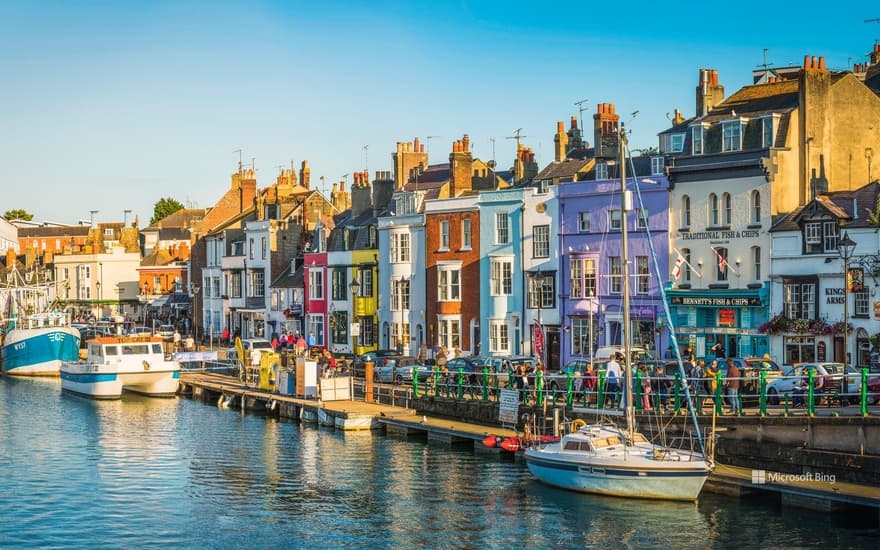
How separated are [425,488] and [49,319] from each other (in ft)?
185

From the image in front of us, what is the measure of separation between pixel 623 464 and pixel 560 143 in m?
37.6

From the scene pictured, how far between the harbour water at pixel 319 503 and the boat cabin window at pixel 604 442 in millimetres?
1706

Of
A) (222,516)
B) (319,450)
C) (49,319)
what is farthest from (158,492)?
(49,319)

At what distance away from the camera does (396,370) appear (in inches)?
2335

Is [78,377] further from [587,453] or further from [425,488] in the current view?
[587,453]

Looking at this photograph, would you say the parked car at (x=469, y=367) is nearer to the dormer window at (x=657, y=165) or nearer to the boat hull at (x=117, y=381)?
the dormer window at (x=657, y=165)

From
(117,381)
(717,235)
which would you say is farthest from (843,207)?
(117,381)

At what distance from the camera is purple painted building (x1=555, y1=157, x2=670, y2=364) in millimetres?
60031

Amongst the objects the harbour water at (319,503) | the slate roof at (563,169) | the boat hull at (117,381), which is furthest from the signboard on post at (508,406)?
the boat hull at (117,381)

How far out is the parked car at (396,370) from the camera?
5841 centimetres

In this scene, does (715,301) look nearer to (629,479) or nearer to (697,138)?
(697,138)

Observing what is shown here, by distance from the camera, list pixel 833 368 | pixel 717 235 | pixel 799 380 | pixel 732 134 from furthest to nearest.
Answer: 1. pixel 732 134
2. pixel 717 235
3. pixel 833 368
4. pixel 799 380

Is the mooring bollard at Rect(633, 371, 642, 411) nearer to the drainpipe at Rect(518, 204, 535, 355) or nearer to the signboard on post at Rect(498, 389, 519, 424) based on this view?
the signboard on post at Rect(498, 389, 519, 424)

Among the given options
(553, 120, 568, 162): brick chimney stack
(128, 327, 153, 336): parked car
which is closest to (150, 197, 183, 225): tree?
(128, 327, 153, 336): parked car
